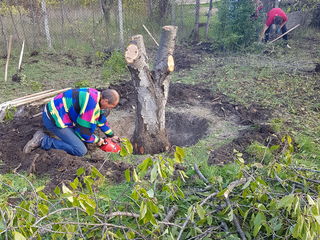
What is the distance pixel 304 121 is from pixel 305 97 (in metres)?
1.27

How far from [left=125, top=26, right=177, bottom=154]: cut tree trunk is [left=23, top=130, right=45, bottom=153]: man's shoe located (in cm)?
139

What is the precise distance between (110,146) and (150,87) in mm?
1047

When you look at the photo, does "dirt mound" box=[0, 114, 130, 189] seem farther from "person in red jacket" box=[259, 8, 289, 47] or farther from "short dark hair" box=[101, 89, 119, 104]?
"person in red jacket" box=[259, 8, 289, 47]

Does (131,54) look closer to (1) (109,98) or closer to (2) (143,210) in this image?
(1) (109,98)

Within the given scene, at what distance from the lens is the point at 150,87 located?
14.7 ft

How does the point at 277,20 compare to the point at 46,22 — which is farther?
the point at 277,20

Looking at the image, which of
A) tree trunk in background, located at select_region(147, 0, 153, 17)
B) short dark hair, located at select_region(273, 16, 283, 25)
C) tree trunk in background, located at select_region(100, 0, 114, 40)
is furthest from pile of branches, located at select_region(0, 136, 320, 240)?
tree trunk in background, located at select_region(147, 0, 153, 17)

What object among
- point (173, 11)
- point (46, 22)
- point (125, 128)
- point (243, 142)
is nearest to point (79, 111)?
point (125, 128)

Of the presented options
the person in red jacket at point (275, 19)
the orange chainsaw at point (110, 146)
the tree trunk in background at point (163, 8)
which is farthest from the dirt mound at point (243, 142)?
the tree trunk in background at point (163, 8)

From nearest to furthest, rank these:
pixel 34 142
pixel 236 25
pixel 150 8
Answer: pixel 34 142
pixel 236 25
pixel 150 8

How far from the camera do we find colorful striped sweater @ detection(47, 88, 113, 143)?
4137 mm

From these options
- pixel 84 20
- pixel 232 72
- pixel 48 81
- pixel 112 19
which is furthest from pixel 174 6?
pixel 48 81

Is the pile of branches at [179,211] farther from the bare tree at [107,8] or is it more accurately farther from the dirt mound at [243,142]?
the bare tree at [107,8]

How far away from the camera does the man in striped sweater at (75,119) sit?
13.5 ft
